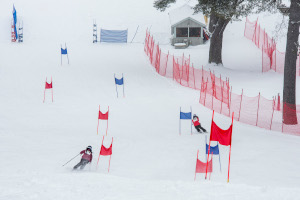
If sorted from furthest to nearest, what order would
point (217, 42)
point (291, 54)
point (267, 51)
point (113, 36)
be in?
point (113, 36) < point (267, 51) < point (217, 42) < point (291, 54)

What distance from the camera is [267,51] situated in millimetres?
34000

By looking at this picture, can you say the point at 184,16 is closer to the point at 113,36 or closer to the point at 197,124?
the point at 113,36

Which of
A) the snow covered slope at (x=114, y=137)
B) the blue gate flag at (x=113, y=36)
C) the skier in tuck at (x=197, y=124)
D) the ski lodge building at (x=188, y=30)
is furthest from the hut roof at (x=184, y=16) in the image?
the skier in tuck at (x=197, y=124)

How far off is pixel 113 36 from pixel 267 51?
14.1m

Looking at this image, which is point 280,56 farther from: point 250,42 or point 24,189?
point 24,189

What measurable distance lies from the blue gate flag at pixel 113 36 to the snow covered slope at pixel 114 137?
113 inches

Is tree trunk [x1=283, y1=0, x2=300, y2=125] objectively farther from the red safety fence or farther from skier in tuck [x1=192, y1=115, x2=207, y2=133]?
the red safety fence

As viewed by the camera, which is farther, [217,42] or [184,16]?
[184,16]

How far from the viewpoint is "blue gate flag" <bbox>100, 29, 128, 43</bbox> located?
40281 mm

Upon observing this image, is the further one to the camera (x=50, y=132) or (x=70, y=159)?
(x=50, y=132)

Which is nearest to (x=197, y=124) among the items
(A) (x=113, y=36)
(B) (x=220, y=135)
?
(B) (x=220, y=135)

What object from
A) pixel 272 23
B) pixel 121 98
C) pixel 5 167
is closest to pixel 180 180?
pixel 5 167

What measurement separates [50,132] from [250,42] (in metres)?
25.2

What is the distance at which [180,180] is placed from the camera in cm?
1223
